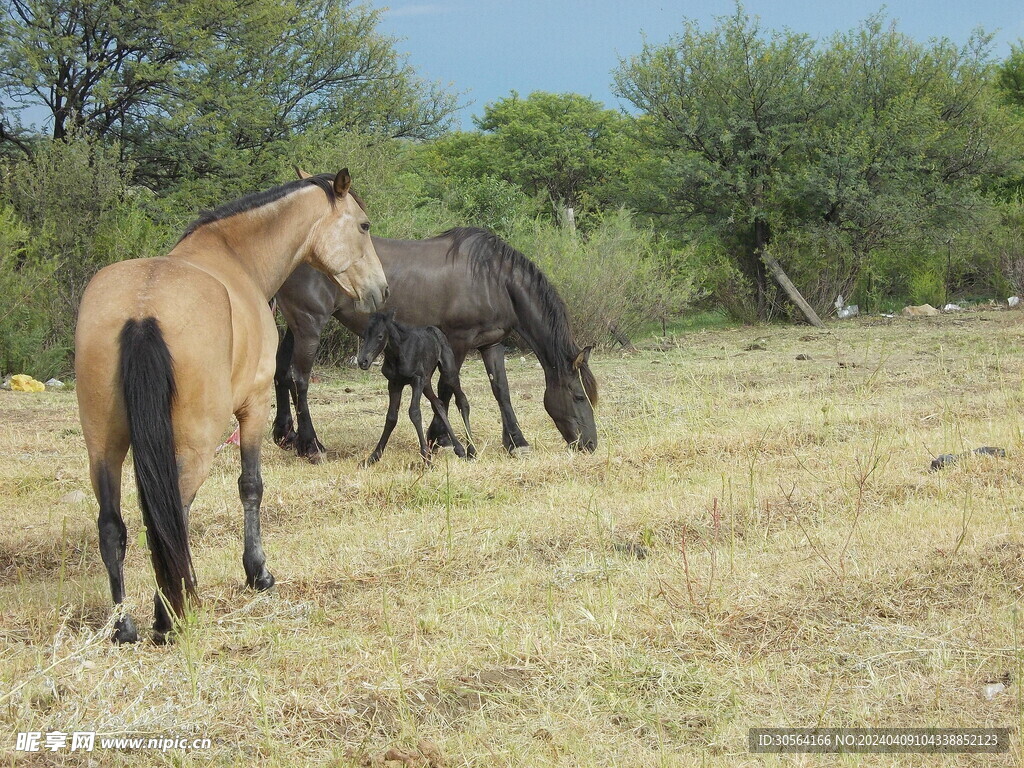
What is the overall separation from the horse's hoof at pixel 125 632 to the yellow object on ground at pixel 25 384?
10103 millimetres

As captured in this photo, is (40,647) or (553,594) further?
(553,594)

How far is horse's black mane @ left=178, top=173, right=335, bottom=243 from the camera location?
497 centimetres

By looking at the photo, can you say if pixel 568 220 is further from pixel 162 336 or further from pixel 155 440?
pixel 155 440

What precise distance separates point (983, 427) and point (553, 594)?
4.70 m

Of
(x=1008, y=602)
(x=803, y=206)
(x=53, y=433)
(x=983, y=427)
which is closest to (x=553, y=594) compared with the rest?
(x=1008, y=602)

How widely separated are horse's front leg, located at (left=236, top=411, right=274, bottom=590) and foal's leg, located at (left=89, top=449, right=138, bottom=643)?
2.47ft

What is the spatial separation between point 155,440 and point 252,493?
46.9 inches

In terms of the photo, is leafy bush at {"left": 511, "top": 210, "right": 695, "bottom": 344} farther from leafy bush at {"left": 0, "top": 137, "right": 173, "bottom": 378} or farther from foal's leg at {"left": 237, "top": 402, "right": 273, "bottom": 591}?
foal's leg at {"left": 237, "top": 402, "right": 273, "bottom": 591}

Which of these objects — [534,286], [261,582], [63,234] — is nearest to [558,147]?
[63,234]

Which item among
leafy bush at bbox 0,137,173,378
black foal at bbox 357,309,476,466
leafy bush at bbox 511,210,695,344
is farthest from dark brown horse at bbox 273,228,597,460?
leafy bush at bbox 0,137,173,378

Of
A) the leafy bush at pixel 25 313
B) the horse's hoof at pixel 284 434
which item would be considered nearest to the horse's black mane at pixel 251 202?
the horse's hoof at pixel 284 434

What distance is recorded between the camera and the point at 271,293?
521 centimetres

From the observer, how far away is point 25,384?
13.0m

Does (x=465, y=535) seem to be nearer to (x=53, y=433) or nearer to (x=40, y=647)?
(x=40, y=647)
